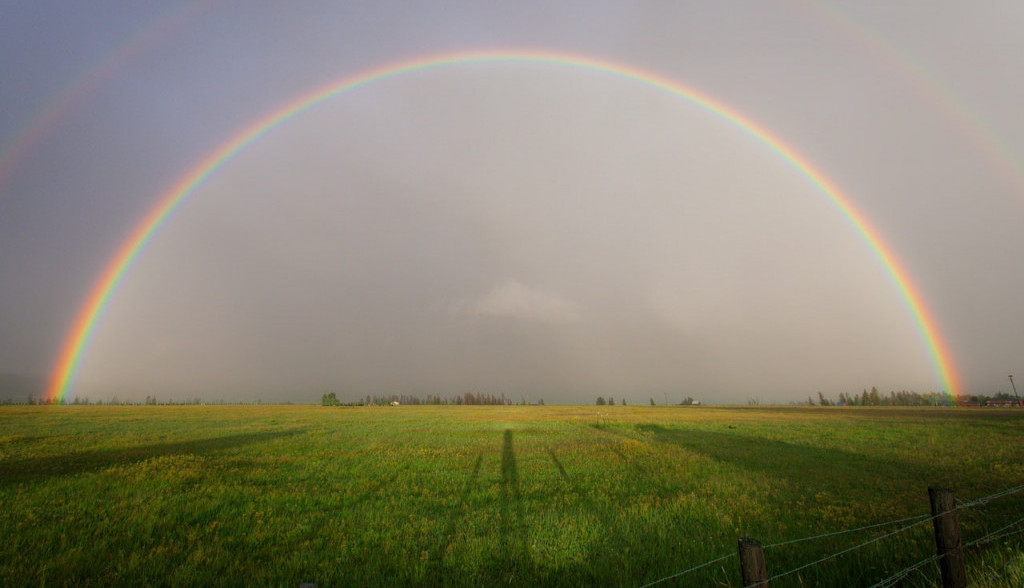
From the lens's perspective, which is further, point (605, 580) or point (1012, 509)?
point (1012, 509)

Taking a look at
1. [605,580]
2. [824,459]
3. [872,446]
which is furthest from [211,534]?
[872,446]

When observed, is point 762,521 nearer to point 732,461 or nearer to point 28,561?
point 732,461

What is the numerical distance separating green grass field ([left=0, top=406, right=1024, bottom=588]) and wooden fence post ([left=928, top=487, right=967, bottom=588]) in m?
0.79

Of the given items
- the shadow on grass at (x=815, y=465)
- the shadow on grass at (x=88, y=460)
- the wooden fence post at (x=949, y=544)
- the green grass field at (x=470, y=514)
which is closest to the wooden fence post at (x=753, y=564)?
the wooden fence post at (x=949, y=544)

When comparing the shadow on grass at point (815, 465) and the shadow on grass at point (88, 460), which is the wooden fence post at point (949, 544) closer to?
the shadow on grass at point (815, 465)

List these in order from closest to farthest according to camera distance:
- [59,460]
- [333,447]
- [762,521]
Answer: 1. [762,521]
2. [59,460]
3. [333,447]

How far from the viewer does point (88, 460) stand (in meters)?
20.7

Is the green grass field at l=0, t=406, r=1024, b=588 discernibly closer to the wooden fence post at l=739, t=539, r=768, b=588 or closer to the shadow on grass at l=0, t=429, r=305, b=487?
the shadow on grass at l=0, t=429, r=305, b=487

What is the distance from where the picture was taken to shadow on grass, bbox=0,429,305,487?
17.2 metres

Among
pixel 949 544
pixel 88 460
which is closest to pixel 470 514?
pixel 949 544

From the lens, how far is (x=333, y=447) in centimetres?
2759

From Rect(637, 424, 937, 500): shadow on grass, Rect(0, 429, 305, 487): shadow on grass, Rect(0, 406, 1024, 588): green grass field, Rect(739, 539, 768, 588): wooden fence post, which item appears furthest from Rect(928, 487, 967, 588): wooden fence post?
Rect(0, 429, 305, 487): shadow on grass

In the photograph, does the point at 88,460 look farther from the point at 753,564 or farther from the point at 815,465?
the point at 815,465

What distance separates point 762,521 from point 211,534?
1407cm
